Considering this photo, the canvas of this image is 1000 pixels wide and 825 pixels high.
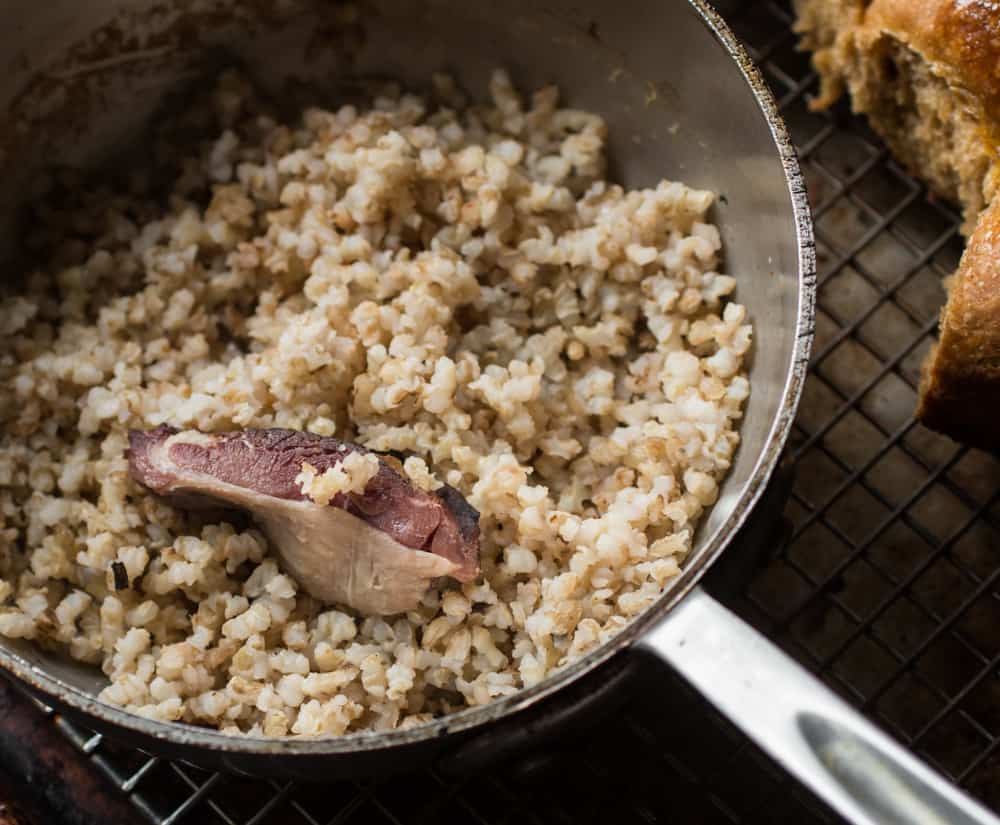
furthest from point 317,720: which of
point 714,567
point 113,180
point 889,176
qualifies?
point 889,176

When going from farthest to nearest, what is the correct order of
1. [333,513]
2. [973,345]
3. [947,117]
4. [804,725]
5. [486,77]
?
[486,77], [947,117], [973,345], [333,513], [804,725]

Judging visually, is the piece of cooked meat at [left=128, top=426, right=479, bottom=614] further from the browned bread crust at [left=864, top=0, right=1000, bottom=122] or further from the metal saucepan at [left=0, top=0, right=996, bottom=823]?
the browned bread crust at [left=864, top=0, right=1000, bottom=122]

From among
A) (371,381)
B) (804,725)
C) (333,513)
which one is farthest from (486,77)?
(804,725)

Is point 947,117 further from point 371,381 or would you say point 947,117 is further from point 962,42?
point 371,381

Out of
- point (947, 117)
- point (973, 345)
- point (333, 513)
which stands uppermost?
point (947, 117)

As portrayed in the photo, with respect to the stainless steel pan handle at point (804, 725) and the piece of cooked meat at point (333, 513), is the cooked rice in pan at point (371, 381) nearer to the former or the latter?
Answer: the piece of cooked meat at point (333, 513)

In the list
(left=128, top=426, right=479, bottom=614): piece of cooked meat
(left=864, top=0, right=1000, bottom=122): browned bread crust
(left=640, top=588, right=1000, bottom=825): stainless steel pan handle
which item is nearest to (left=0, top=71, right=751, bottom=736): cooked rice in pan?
(left=128, top=426, right=479, bottom=614): piece of cooked meat

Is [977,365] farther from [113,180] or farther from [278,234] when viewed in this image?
[113,180]

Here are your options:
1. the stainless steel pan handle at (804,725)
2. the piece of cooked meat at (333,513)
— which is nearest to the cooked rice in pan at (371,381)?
the piece of cooked meat at (333,513)
